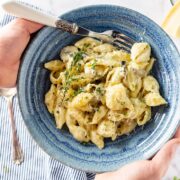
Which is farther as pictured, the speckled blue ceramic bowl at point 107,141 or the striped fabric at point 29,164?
the striped fabric at point 29,164

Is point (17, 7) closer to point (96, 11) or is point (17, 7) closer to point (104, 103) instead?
point (96, 11)

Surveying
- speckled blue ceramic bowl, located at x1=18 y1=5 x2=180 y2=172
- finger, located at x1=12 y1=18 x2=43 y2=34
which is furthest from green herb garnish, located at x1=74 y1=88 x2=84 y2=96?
finger, located at x1=12 y1=18 x2=43 y2=34

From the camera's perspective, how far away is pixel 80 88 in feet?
4.88

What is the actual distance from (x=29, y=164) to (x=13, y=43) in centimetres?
42

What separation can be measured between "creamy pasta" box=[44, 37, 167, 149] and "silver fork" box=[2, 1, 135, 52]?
0.03m

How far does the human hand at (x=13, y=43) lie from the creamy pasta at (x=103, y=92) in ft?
0.31

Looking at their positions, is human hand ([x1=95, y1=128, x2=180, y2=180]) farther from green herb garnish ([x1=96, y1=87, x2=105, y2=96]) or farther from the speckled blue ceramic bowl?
green herb garnish ([x1=96, y1=87, x2=105, y2=96])

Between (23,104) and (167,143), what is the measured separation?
1.43 feet

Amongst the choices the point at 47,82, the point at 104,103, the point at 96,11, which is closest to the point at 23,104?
the point at 47,82

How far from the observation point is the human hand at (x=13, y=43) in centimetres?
150

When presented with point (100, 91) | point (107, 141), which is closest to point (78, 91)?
point (100, 91)

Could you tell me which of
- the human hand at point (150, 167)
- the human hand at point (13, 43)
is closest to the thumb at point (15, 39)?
the human hand at point (13, 43)

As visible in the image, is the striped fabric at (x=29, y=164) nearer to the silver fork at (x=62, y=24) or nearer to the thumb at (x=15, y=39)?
the thumb at (x=15, y=39)

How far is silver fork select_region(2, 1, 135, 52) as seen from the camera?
57.1 inches
